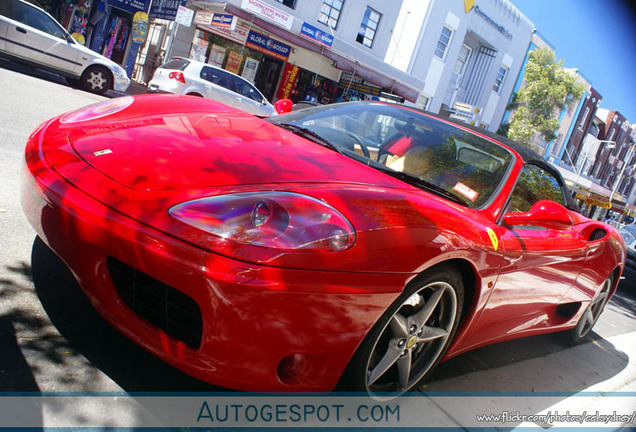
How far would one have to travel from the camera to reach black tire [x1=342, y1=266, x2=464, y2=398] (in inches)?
80.7

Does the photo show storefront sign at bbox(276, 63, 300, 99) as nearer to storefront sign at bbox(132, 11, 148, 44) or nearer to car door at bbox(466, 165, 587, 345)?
storefront sign at bbox(132, 11, 148, 44)

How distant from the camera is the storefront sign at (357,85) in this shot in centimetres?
2078

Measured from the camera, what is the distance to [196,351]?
70.2 inches

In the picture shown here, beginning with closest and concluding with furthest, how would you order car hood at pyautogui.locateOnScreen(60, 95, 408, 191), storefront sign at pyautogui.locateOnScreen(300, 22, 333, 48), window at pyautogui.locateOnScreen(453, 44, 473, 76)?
1. car hood at pyautogui.locateOnScreen(60, 95, 408, 191)
2. storefront sign at pyautogui.locateOnScreen(300, 22, 333, 48)
3. window at pyautogui.locateOnScreen(453, 44, 473, 76)

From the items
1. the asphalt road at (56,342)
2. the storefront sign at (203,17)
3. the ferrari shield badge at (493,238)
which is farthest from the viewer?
the storefront sign at (203,17)

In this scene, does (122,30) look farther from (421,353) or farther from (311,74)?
(421,353)

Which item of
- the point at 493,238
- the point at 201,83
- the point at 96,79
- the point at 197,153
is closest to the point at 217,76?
the point at 201,83

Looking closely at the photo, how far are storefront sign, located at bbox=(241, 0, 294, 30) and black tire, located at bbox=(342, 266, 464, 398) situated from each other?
16.2 m

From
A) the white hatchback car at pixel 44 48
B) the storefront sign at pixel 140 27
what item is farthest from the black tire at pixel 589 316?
the storefront sign at pixel 140 27

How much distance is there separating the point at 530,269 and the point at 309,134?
145cm

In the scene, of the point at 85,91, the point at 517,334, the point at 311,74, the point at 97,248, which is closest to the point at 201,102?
the point at 97,248

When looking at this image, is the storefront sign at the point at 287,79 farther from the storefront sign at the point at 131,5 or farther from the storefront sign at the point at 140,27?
the storefront sign at the point at 131,5

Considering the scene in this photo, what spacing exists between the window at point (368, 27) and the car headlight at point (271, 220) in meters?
21.6

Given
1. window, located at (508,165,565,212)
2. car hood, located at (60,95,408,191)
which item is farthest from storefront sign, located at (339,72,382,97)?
car hood, located at (60,95,408,191)
